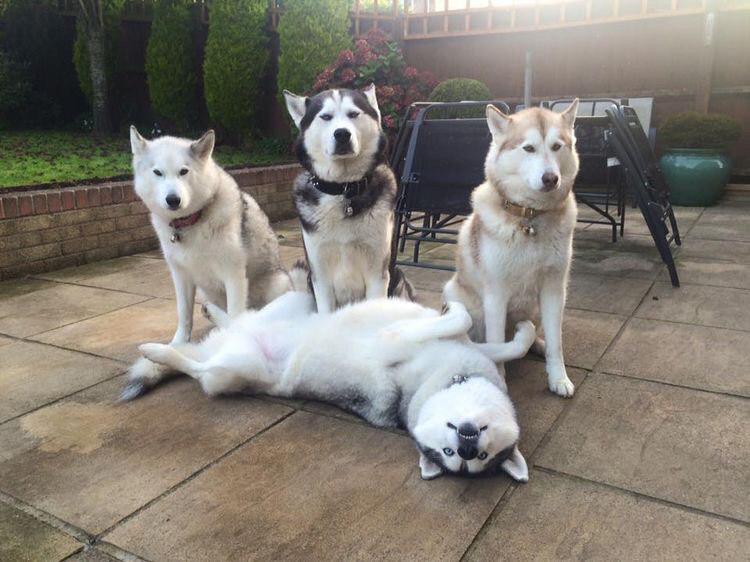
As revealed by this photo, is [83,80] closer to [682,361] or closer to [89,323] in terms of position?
[89,323]

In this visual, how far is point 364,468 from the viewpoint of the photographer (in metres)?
2.23

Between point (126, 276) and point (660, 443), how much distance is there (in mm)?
4448

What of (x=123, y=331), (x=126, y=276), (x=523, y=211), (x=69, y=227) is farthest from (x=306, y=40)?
(x=523, y=211)

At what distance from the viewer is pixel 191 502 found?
80.5 inches

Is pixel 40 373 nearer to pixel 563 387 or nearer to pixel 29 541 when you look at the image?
pixel 29 541

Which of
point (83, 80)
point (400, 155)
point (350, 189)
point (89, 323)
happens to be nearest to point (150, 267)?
point (89, 323)

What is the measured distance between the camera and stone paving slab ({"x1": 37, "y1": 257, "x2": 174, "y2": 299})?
4789 millimetres

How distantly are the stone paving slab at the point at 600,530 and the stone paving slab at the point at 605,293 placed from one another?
216 cm

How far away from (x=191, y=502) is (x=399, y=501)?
0.73m

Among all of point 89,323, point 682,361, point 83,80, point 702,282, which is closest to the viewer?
point 682,361

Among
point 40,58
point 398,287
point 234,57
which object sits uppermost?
point 40,58

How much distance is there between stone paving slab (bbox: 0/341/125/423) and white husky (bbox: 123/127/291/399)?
1.23 feet

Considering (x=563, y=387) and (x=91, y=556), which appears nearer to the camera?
(x=91, y=556)

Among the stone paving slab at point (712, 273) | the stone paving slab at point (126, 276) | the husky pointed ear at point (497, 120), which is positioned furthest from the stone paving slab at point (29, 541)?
the stone paving slab at point (712, 273)
